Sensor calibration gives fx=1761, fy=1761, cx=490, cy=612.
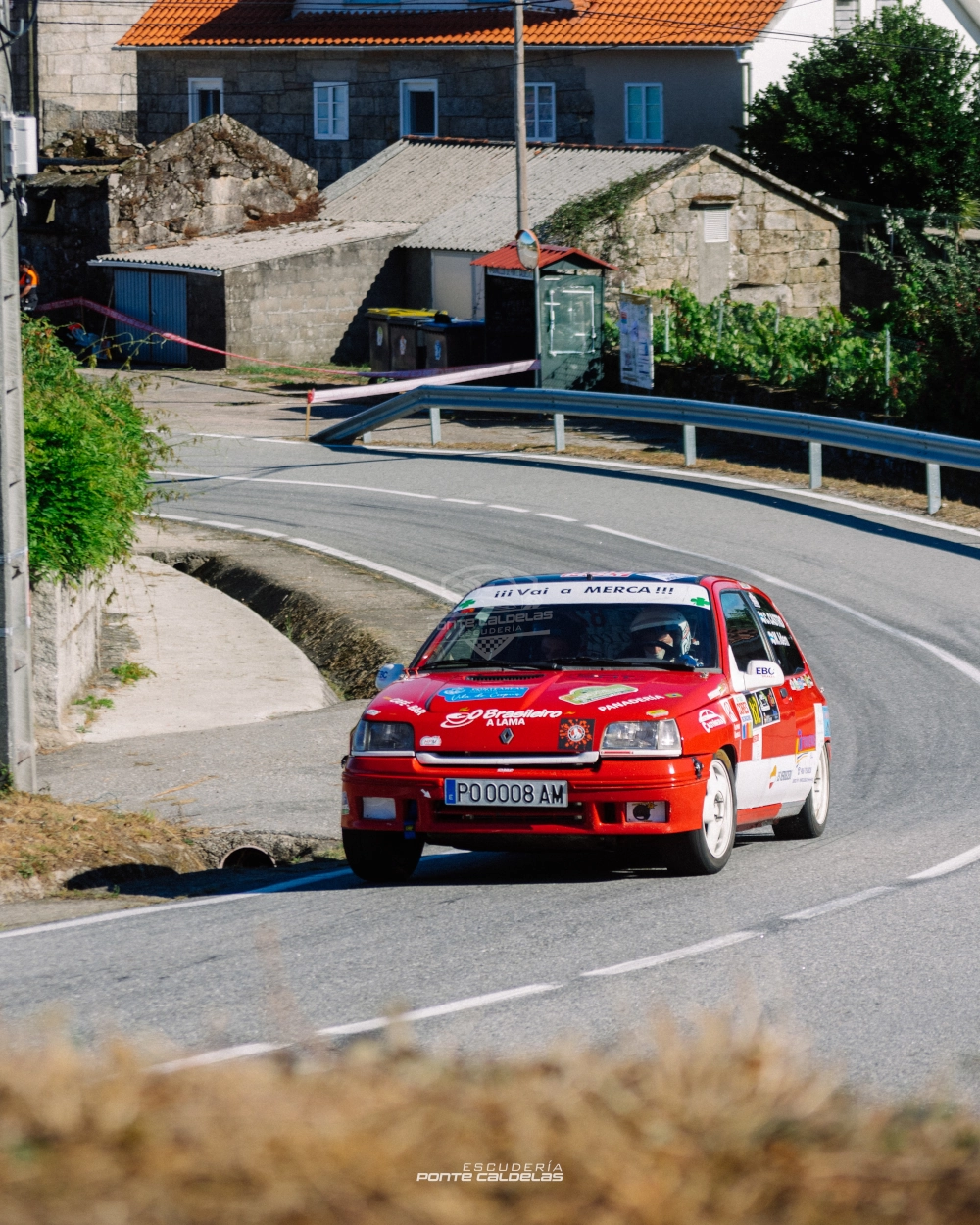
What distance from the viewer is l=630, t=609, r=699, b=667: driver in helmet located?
974 centimetres

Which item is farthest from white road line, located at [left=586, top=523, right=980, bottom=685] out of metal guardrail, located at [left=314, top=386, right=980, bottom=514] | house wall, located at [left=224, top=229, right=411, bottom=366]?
house wall, located at [left=224, top=229, right=411, bottom=366]

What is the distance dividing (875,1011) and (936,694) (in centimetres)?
856

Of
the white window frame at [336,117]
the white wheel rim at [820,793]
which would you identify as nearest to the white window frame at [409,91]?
the white window frame at [336,117]

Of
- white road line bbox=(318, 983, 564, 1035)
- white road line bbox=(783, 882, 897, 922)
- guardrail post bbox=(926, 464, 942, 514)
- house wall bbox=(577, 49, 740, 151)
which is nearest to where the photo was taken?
white road line bbox=(318, 983, 564, 1035)

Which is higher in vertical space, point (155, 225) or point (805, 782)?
point (155, 225)

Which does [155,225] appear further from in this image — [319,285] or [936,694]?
[936,694]

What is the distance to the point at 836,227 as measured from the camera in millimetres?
42469

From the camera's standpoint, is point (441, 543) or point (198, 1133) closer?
point (198, 1133)

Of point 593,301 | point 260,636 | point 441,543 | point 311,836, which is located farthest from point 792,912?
point 593,301

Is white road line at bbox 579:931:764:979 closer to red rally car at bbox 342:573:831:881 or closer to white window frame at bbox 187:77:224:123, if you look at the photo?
red rally car at bbox 342:573:831:881

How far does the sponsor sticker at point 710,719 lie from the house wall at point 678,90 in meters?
44.3

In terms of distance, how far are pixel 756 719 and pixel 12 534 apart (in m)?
4.62

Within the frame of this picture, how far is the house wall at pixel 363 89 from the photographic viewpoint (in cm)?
5325

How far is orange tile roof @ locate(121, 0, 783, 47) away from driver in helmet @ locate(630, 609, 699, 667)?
142 feet
